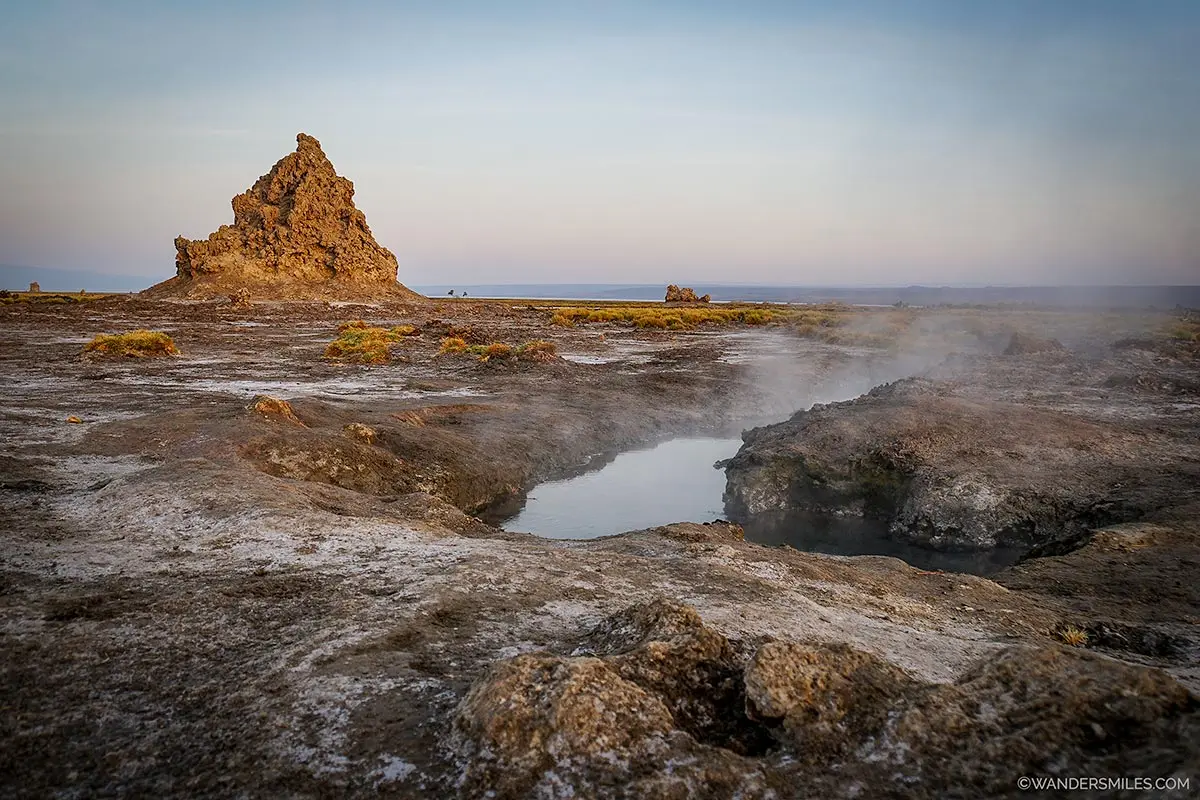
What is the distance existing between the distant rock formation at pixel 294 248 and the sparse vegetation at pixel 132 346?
51703 mm

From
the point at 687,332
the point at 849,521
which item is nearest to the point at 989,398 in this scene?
the point at 849,521

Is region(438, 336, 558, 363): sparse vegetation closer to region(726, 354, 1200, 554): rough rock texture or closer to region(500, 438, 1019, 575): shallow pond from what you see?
region(500, 438, 1019, 575): shallow pond

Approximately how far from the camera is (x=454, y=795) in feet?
11.1

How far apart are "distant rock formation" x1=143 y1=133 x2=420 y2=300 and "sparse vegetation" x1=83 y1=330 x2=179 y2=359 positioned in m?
51.7

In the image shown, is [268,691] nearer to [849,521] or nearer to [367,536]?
[367,536]

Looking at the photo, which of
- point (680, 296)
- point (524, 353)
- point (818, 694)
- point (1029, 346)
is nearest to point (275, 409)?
point (818, 694)

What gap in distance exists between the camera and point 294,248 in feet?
277

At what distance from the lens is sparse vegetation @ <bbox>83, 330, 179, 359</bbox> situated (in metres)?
28.6

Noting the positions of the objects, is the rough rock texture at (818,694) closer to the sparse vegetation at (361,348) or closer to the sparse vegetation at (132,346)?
the sparse vegetation at (361,348)

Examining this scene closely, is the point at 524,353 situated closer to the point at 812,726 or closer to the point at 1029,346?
the point at 1029,346

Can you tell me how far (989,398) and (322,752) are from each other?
1853 centimetres

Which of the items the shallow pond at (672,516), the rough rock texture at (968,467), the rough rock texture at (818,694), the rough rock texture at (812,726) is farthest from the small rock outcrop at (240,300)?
the rough rock texture at (818,694)

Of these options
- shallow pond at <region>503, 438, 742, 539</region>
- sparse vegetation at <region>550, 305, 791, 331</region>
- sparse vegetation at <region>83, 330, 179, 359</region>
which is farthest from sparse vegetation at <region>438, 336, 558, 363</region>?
sparse vegetation at <region>550, 305, 791, 331</region>

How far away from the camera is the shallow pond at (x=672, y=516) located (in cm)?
1216
